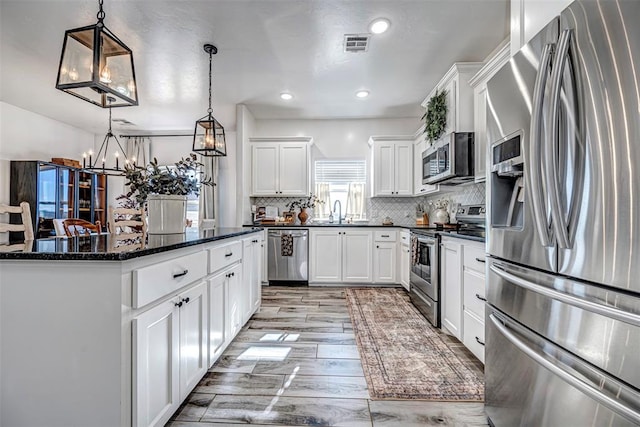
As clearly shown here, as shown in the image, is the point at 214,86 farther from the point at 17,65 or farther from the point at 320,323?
the point at 320,323

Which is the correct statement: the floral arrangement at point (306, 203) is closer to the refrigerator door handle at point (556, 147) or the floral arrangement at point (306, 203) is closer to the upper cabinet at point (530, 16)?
the upper cabinet at point (530, 16)

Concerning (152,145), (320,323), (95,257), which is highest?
(152,145)

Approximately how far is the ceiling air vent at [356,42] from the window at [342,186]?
2550 millimetres

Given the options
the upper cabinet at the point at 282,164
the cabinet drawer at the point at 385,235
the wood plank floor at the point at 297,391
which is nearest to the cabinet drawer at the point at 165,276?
the wood plank floor at the point at 297,391

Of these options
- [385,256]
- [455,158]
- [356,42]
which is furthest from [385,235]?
[356,42]

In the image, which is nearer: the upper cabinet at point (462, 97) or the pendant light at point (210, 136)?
the pendant light at point (210, 136)

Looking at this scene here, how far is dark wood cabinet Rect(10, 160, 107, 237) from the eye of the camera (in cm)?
482

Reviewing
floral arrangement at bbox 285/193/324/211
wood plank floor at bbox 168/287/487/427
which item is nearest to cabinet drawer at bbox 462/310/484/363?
wood plank floor at bbox 168/287/487/427

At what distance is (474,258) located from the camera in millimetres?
2346

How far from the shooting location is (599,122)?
0.93m

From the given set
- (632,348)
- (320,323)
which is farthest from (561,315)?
(320,323)

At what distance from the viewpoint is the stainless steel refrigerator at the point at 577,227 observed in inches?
33.6

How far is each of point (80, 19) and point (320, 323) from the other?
11.4 ft

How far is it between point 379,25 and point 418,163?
2.46 metres
